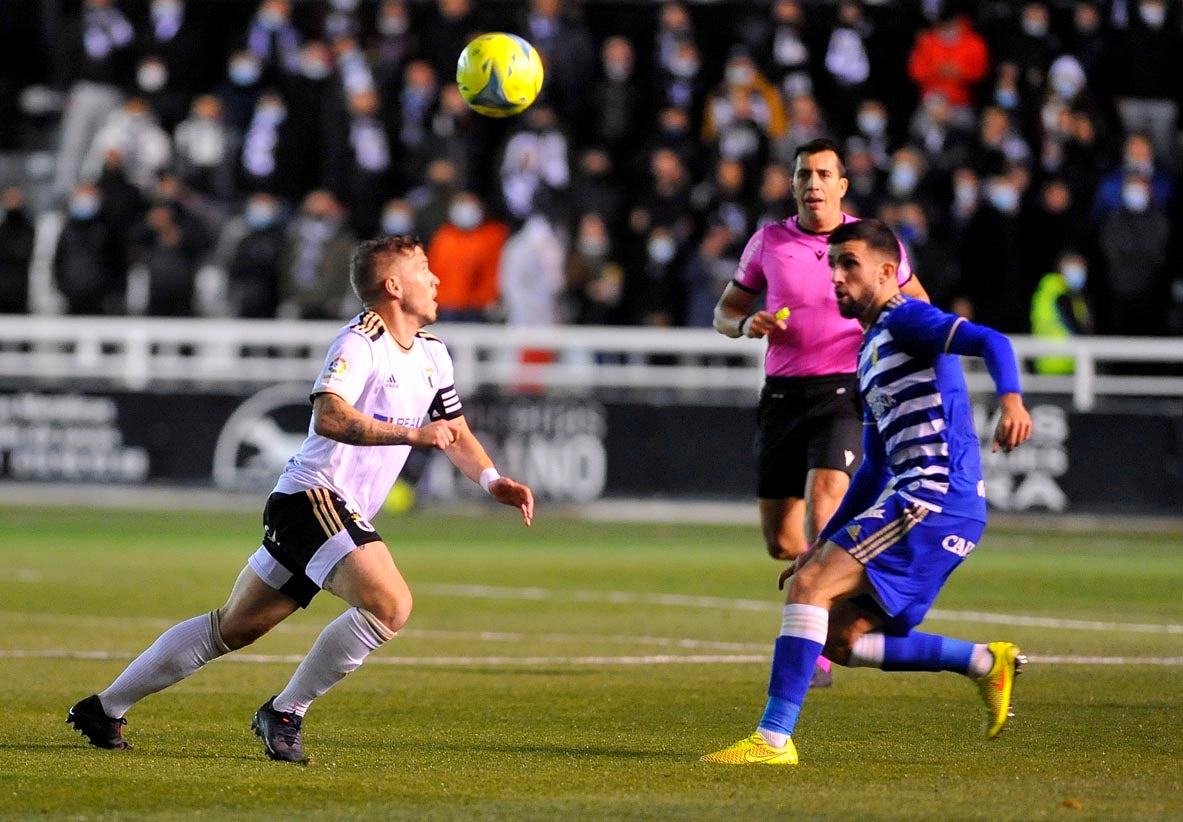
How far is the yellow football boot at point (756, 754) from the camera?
22.5 feet

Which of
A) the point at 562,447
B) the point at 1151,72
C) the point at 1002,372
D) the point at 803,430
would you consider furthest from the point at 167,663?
the point at 1151,72

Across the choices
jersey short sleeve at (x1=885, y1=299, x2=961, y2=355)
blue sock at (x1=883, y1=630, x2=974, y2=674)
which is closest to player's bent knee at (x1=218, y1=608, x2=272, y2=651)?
blue sock at (x1=883, y1=630, x2=974, y2=674)

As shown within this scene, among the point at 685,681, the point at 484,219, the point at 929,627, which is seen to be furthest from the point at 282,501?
the point at 484,219

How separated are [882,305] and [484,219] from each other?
591 inches

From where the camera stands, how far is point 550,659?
10.2 meters

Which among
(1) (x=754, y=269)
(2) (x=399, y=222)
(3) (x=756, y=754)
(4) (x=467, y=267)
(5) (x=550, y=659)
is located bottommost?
(5) (x=550, y=659)

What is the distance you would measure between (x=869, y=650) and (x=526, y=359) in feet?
43.6

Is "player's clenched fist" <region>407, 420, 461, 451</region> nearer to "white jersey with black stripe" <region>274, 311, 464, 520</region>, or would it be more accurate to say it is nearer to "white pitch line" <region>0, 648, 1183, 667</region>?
"white jersey with black stripe" <region>274, 311, 464, 520</region>

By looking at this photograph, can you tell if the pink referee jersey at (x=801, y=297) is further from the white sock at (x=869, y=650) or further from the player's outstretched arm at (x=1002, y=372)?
the player's outstretched arm at (x=1002, y=372)

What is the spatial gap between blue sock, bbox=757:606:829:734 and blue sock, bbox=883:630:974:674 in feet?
1.08

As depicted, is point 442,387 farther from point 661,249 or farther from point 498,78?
point 661,249

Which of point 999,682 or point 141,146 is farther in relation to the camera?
point 141,146

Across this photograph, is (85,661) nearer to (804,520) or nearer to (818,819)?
(804,520)

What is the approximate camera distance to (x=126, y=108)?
23.4m
